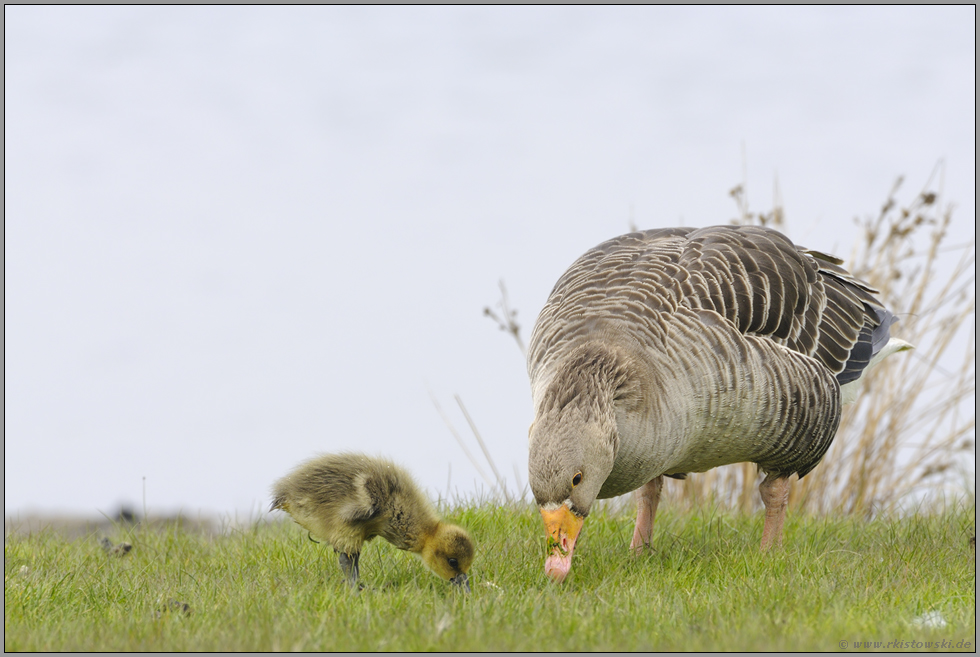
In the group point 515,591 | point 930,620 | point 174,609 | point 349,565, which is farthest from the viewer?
point 349,565

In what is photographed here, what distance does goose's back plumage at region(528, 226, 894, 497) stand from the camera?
549 centimetres

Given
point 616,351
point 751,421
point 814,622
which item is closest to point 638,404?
point 616,351

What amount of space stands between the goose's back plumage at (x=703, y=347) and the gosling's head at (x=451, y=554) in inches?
35.2

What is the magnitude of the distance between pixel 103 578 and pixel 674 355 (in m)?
3.80

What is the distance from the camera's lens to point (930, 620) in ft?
15.7

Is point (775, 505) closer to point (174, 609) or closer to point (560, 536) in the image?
point (560, 536)

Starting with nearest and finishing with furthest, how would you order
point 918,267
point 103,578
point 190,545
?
point 103,578 < point 190,545 < point 918,267

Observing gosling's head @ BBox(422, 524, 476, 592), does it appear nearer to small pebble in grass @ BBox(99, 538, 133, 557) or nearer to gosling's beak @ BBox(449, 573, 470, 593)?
gosling's beak @ BBox(449, 573, 470, 593)

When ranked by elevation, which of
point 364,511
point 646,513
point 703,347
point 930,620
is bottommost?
point 930,620

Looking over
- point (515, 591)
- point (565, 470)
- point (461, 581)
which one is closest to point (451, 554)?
point (461, 581)

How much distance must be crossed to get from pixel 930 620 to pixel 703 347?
194 cm

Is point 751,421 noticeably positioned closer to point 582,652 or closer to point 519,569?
point 519,569

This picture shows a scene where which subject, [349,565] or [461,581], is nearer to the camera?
[461,581]

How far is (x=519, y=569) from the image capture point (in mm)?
5828
